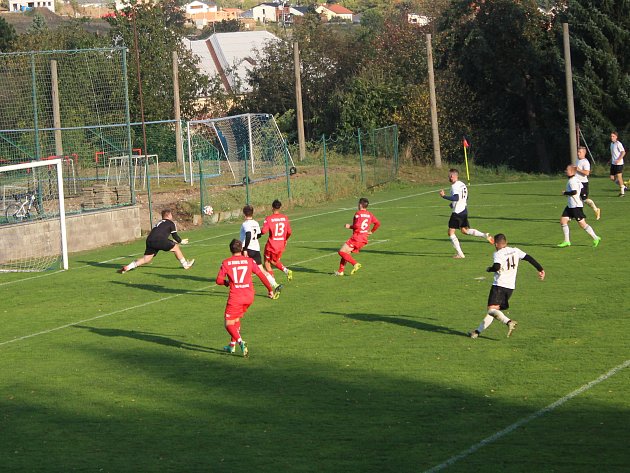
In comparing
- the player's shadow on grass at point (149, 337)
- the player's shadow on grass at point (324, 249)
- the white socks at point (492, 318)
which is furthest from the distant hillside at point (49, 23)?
the white socks at point (492, 318)

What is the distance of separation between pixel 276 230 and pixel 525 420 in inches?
421

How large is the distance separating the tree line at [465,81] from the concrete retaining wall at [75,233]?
22472 mm

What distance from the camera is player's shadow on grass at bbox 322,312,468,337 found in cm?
1705

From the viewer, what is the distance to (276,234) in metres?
22.0

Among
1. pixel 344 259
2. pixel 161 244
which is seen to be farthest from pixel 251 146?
pixel 344 259

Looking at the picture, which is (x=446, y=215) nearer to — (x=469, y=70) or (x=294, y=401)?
(x=294, y=401)

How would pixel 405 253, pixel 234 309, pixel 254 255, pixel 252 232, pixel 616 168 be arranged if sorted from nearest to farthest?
pixel 234 309 → pixel 252 232 → pixel 254 255 → pixel 405 253 → pixel 616 168

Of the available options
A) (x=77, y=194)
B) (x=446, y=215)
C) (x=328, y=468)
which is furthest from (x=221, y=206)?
(x=328, y=468)

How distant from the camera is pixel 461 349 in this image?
15.7 m

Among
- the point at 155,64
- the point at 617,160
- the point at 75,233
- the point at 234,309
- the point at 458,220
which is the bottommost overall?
the point at 234,309

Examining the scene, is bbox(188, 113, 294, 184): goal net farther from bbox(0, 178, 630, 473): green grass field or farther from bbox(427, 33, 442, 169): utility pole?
bbox(0, 178, 630, 473): green grass field

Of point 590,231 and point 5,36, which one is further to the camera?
point 5,36

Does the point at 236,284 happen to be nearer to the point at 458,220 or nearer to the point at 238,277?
the point at 238,277

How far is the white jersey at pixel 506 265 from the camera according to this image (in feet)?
51.7
